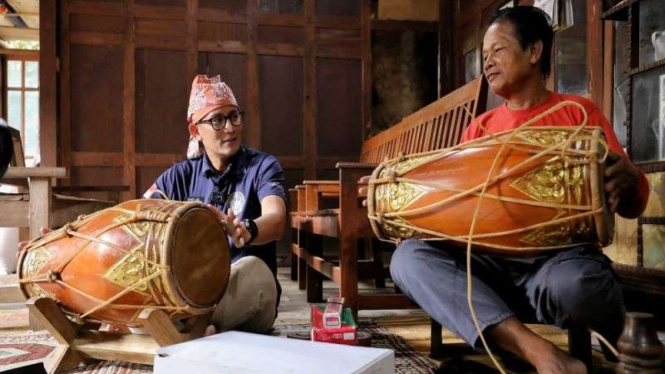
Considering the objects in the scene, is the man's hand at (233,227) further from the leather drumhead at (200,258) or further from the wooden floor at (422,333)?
the wooden floor at (422,333)

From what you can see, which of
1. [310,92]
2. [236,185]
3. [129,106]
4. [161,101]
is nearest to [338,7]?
[310,92]

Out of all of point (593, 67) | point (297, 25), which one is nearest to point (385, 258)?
point (297, 25)

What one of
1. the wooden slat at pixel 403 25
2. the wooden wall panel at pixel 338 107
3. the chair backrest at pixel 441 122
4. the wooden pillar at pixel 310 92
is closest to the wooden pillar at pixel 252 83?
the wooden pillar at pixel 310 92

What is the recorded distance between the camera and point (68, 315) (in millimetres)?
1921

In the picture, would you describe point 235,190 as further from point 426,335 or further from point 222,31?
point 222,31

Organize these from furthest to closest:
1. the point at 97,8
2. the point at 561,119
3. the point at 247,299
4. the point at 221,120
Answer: the point at 97,8 < the point at 221,120 < the point at 247,299 < the point at 561,119

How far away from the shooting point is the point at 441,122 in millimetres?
2941

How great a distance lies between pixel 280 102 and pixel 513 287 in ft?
14.5

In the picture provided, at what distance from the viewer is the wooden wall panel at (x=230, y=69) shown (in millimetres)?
5570

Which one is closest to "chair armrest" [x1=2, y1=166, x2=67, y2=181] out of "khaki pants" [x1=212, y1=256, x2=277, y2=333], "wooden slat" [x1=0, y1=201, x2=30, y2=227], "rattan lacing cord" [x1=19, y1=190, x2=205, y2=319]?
"wooden slat" [x1=0, y1=201, x2=30, y2=227]

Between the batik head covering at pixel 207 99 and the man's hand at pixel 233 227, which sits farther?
the batik head covering at pixel 207 99

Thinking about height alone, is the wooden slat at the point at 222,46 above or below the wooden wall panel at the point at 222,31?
below

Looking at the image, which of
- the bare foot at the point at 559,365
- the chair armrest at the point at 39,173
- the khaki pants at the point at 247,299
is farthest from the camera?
the chair armrest at the point at 39,173

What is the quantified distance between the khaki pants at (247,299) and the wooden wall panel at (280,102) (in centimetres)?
354
